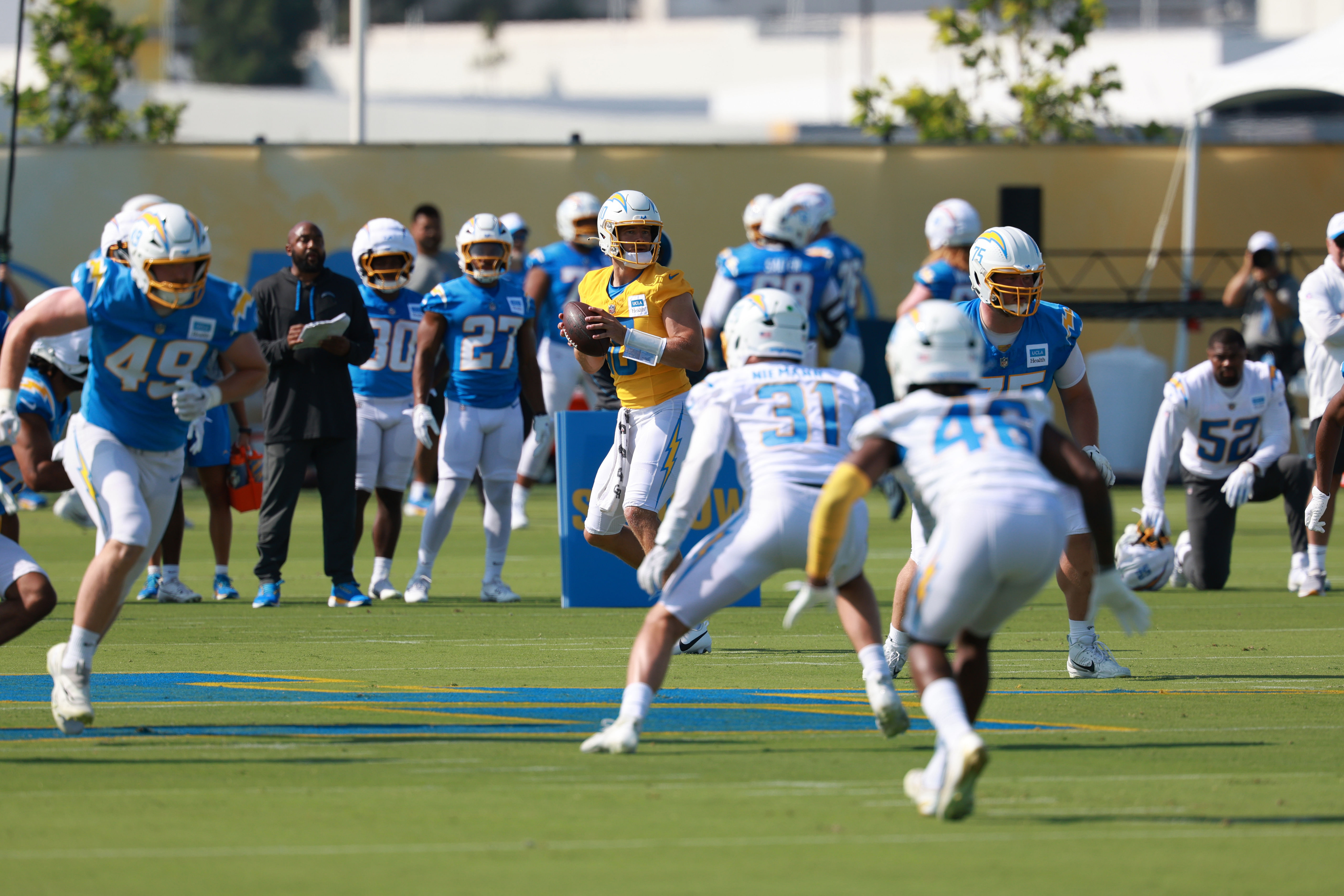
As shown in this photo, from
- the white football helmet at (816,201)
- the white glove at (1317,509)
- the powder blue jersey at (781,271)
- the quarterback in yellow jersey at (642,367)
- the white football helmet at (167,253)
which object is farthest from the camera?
the white football helmet at (816,201)

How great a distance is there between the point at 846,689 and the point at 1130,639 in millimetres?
2394

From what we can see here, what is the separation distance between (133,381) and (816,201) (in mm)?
9231

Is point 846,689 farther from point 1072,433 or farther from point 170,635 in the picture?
point 170,635

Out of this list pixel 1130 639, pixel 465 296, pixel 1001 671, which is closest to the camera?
pixel 1001 671

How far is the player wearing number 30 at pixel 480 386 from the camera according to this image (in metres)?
11.5

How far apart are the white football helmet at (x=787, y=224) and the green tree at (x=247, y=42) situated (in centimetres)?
7661

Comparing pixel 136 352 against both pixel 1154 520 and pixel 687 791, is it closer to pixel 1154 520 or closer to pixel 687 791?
pixel 687 791

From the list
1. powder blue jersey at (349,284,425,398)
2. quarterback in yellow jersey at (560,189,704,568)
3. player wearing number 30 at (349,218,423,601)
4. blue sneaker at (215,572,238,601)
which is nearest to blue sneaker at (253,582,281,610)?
blue sneaker at (215,572,238,601)

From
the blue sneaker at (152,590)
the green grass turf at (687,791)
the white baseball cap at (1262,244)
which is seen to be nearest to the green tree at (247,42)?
the white baseball cap at (1262,244)

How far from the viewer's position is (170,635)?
394 inches

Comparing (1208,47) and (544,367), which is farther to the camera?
(1208,47)

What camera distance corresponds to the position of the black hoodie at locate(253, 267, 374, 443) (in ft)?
36.3

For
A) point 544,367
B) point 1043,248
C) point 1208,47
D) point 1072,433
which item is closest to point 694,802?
point 1072,433

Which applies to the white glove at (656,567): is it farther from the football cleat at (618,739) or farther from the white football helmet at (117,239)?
the white football helmet at (117,239)
